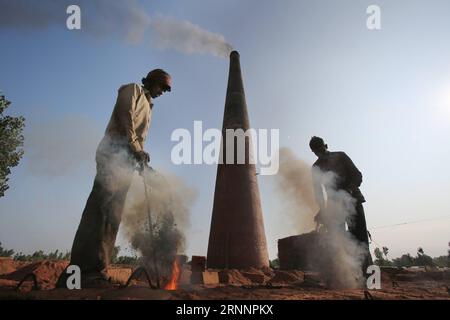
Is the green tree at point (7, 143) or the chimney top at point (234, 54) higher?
the chimney top at point (234, 54)

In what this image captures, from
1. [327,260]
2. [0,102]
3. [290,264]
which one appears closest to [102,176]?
[327,260]

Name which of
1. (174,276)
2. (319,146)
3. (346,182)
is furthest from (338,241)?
(174,276)

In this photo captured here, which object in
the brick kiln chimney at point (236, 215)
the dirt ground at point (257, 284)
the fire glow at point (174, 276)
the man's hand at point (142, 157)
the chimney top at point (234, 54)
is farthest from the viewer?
the chimney top at point (234, 54)

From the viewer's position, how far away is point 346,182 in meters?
5.29

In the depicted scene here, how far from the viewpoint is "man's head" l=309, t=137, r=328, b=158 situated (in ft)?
18.7

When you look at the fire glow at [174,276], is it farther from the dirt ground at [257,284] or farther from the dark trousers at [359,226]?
the dark trousers at [359,226]

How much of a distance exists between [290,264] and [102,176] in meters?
9.54

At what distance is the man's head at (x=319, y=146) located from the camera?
18.7 feet

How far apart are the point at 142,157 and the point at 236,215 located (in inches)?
353

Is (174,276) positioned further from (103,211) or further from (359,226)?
(359,226)

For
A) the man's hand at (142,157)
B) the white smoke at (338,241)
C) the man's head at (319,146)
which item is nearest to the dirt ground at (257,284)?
the white smoke at (338,241)

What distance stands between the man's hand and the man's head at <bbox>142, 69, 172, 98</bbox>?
1.33m
